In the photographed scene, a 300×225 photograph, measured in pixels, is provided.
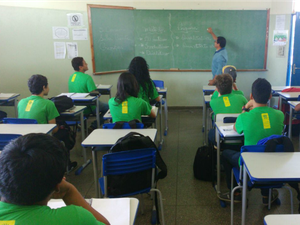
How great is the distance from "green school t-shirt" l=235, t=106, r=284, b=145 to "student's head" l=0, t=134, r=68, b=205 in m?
1.79

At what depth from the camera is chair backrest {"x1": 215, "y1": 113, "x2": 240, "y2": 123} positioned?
292 cm

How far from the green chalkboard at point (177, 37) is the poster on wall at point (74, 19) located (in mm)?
266

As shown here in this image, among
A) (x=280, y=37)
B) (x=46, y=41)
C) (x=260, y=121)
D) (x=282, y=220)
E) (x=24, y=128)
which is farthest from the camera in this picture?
(x=280, y=37)

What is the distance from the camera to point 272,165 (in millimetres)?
1867

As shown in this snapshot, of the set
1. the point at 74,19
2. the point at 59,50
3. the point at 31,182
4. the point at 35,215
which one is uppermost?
the point at 74,19

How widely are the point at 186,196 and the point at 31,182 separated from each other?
2315mm

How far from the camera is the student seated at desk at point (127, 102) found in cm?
306

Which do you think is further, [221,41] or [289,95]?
[221,41]

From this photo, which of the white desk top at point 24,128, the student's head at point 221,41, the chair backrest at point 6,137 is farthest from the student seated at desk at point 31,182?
the student's head at point 221,41

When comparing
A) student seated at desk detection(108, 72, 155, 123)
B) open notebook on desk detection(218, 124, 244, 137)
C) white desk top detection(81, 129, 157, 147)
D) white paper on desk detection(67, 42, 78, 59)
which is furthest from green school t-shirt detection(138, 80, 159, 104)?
white paper on desk detection(67, 42, 78, 59)

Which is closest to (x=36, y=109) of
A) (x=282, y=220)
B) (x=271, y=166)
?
(x=271, y=166)

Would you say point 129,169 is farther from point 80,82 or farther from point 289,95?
point 289,95

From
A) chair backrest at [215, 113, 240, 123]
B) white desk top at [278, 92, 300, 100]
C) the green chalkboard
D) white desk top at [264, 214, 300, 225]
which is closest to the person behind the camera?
white desk top at [264, 214, 300, 225]

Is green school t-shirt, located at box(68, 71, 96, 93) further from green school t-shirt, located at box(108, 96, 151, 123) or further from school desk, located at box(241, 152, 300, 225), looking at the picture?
school desk, located at box(241, 152, 300, 225)
